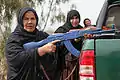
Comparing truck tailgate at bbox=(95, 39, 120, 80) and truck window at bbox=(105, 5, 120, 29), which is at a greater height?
truck window at bbox=(105, 5, 120, 29)

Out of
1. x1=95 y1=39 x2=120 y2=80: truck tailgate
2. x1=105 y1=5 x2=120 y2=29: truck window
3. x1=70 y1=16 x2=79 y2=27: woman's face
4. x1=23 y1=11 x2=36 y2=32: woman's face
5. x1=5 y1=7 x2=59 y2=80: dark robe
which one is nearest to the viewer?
x1=95 y1=39 x2=120 y2=80: truck tailgate

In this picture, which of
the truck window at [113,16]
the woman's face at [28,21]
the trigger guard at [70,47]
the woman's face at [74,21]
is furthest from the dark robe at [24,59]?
the woman's face at [74,21]

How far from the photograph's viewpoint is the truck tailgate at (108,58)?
262cm

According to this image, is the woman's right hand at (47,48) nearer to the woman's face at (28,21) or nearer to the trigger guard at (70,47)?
the trigger guard at (70,47)

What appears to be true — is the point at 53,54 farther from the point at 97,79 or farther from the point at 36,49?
the point at 97,79

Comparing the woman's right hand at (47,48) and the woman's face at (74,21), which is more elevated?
the woman's face at (74,21)

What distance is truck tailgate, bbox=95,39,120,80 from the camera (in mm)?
2621

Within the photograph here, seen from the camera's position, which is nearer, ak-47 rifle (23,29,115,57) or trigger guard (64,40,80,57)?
ak-47 rifle (23,29,115,57)

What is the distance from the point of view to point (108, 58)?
2.62 metres

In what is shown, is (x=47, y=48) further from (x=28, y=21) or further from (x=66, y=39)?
(x=28, y=21)

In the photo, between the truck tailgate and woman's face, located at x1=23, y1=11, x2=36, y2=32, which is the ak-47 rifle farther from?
the truck tailgate

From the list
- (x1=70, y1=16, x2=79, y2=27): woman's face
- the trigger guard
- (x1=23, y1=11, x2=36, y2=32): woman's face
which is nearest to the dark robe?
(x1=23, y1=11, x2=36, y2=32): woman's face

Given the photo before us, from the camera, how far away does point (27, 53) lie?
3234 millimetres

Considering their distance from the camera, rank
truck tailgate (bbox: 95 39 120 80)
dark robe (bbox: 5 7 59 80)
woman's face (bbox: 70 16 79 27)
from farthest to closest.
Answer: woman's face (bbox: 70 16 79 27) → dark robe (bbox: 5 7 59 80) → truck tailgate (bbox: 95 39 120 80)
